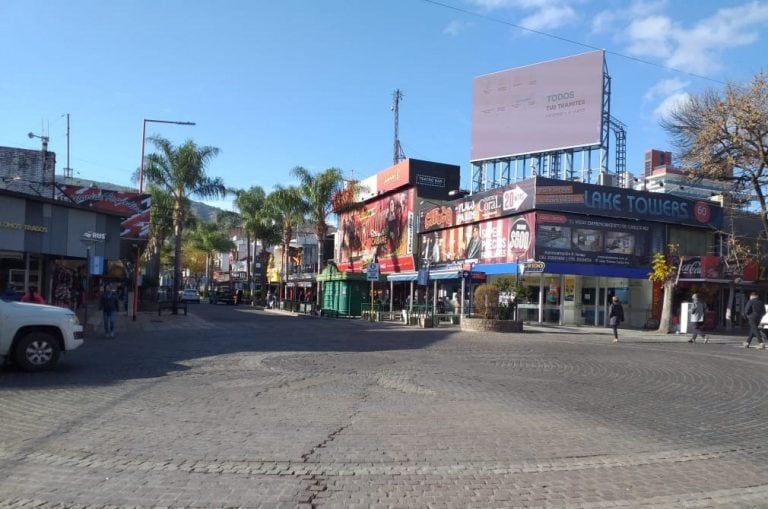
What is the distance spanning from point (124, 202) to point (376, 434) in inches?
1102

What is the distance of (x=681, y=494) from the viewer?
18.1 feet

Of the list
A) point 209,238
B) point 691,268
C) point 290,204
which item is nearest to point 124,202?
point 290,204

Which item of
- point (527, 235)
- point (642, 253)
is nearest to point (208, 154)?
point (527, 235)

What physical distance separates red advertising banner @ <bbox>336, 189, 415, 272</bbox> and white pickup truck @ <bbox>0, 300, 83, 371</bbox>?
31594 millimetres

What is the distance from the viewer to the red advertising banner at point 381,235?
43.2 metres

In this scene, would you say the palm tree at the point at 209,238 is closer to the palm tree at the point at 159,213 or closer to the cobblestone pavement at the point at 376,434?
the palm tree at the point at 159,213

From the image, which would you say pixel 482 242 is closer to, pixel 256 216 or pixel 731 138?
pixel 731 138

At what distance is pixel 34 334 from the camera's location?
37.8 feet

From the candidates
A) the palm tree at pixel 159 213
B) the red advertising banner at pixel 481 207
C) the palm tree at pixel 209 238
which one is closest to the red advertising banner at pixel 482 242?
the red advertising banner at pixel 481 207

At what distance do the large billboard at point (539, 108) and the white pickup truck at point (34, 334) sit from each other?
30525 millimetres

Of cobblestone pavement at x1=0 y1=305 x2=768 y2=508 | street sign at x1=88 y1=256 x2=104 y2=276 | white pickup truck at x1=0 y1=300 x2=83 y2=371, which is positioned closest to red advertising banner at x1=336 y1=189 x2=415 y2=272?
street sign at x1=88 y1=256 x2=104 y2=276

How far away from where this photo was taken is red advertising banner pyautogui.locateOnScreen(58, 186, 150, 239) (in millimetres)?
30109

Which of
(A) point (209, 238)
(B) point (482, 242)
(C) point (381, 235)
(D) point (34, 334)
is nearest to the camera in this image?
(D) point (34, 334)

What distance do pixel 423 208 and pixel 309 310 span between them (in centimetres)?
1027
